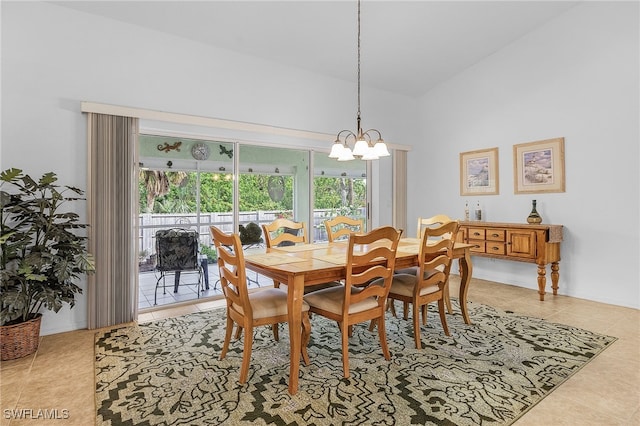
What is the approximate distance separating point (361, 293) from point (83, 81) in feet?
10.4

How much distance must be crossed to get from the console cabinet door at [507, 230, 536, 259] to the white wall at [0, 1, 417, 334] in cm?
329

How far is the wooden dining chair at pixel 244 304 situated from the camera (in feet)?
7.24

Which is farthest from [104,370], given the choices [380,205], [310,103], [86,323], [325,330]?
[380,205]

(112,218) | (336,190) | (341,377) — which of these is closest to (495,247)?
(336,190)

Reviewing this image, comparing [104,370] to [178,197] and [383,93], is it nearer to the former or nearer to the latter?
[178,197]

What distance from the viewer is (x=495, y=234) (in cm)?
454

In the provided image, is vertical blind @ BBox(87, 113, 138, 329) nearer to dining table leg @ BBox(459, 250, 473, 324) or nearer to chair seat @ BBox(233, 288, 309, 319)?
chair seat @ BBox(233, 288, 309, 319)

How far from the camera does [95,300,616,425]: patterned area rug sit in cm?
191

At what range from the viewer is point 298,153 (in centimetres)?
498

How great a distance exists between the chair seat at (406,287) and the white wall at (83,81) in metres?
2.64

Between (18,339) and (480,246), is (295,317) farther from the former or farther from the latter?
(480,246)

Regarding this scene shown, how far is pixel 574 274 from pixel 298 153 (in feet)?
12.7

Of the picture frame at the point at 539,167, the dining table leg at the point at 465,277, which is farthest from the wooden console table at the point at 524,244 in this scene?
the dining table leg at the point at 465,277

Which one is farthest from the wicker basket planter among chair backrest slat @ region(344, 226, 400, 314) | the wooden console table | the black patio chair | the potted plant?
the wooden console table
